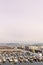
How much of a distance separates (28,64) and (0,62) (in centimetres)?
87

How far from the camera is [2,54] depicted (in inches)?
275

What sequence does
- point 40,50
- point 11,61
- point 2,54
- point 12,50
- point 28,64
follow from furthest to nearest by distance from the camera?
point 40,50, point 12,50, point 2,54, point 11,61, point 28,64

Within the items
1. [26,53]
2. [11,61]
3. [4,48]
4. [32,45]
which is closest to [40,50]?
[32,45]

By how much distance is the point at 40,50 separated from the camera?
7977 millimetres

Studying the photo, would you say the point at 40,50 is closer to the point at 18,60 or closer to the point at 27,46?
the point at 27,46

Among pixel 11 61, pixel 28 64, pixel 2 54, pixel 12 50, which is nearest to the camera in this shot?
pixel 28 64

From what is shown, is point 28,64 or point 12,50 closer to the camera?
point 28,64

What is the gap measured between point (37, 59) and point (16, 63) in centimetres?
82

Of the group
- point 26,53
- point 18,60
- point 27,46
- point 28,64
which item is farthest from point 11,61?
point 27,46

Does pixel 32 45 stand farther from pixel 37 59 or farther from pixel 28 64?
pixel 28 64

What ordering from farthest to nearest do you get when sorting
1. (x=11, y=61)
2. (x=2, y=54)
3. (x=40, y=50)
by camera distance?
(x=40, y=50)
(x=2, y=54)
(x=11, y=61)

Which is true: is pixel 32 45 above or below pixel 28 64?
above

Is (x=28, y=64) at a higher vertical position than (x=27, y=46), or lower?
lower

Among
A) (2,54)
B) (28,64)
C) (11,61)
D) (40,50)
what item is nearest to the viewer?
(28,64)
